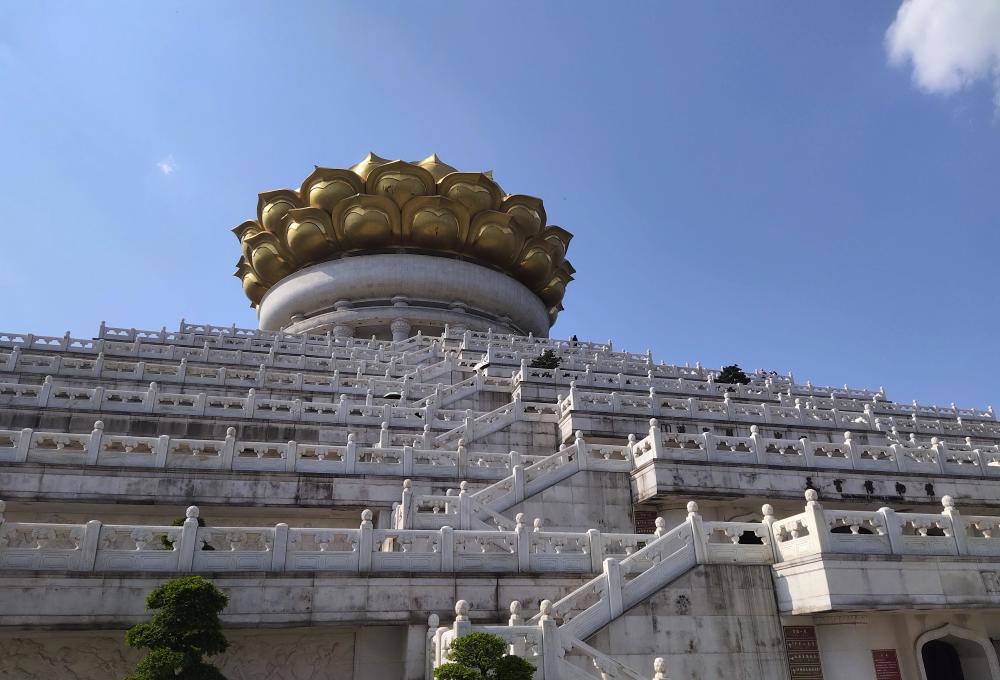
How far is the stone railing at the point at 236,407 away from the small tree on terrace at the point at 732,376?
37.9 ft

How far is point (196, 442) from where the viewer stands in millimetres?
13406

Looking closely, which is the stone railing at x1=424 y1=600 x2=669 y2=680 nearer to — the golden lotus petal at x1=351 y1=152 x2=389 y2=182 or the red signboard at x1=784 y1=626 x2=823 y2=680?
the red signboard at x1=784 y1=626 x2=823 y2=680

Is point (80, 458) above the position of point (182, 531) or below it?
above

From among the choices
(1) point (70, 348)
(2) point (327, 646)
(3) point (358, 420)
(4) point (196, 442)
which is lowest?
(2) point (327, 646)

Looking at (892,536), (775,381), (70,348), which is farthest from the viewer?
(775,381)

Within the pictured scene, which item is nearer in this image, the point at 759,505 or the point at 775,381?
the point at 759,505

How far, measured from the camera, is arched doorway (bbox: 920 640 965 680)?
10414mm

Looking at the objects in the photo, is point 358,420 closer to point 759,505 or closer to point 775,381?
point 759,505

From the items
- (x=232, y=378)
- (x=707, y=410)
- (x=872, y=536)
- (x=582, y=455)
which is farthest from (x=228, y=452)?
(x=707, y=410)

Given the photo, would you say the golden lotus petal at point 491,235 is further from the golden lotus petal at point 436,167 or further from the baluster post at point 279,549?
the baluster post at point 279,549

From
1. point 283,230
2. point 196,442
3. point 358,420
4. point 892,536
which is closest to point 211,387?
point 358,420

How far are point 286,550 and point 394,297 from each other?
27688 mm

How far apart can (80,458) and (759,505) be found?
42.3ft

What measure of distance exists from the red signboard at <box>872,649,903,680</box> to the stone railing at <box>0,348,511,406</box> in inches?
456
